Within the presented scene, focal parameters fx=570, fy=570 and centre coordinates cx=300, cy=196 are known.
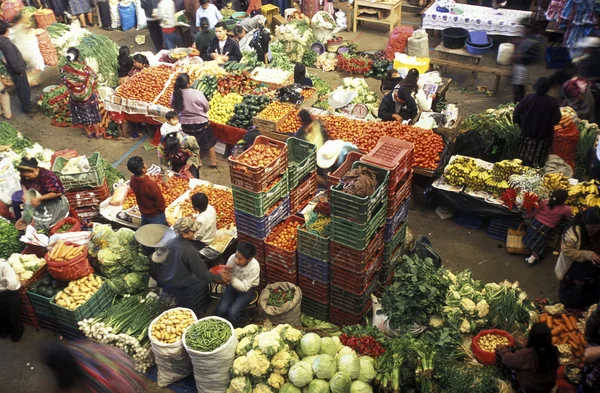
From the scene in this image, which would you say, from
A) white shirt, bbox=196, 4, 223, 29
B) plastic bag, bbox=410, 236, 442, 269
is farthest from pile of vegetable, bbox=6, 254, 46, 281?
white shirt, bbox=196, 4, 223, 29

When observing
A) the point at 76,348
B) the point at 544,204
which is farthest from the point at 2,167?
the point at 544,204

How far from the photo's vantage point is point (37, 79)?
42.7ft

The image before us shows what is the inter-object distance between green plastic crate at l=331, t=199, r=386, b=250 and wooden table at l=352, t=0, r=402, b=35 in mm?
9451

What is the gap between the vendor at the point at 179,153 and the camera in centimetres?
823

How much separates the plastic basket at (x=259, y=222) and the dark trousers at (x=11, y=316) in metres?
2.68

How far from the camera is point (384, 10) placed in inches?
566

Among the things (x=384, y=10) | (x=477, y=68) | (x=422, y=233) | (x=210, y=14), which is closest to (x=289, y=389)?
(x=422, y=233)

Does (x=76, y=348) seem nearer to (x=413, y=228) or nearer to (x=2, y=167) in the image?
(x=2, y=167)

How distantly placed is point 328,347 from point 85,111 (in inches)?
282

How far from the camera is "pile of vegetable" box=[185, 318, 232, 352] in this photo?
5594mm

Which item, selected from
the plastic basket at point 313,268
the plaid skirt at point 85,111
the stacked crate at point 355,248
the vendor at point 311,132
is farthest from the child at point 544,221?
the plaid skirt at point 85,111

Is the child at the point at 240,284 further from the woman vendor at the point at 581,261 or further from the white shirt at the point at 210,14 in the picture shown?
the white shirt at the point at 210,14

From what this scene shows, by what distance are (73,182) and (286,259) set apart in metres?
3.51

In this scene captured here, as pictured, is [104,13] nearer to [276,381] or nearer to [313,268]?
[313,268]
